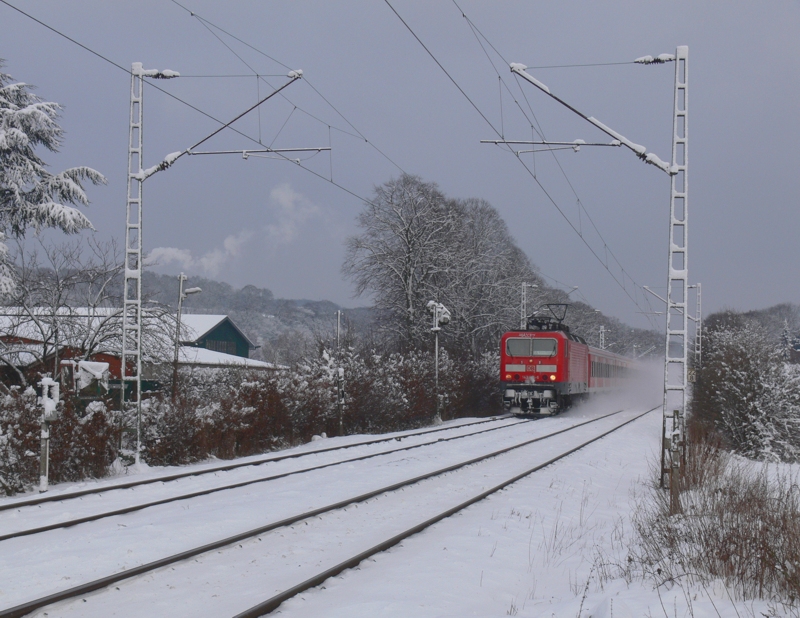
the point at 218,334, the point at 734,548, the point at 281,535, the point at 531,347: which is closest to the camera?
the point at 734,548

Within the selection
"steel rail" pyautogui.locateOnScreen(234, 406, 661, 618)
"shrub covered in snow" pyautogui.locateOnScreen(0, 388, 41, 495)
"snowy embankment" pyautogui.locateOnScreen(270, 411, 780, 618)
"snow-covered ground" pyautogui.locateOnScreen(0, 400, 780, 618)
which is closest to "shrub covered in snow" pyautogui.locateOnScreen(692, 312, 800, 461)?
"snow-covered ground" pyautogui.locateOnScreen(0, 400, 780, 618)

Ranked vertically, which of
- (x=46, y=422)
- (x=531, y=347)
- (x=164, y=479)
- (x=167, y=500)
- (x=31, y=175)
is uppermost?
(x=31, y=175)

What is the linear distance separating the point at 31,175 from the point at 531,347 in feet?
58.6

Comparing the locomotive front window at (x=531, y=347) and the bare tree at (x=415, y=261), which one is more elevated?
the bare tree at (x=415, y=261)

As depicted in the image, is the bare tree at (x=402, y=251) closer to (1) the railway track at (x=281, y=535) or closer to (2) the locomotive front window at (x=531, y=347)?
(2) the locomotive front window at (x=531, y=347)

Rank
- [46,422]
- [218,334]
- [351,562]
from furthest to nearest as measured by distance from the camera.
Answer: [218,334], [46,422], [351,562]

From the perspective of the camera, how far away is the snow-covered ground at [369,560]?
584 cm

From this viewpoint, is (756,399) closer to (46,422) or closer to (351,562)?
(351,562)

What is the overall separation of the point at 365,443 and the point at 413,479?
21.1 ft

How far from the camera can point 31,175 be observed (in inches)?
875

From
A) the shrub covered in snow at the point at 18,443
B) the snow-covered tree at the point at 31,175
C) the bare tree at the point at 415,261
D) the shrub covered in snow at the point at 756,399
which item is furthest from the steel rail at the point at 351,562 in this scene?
the bare tree at the point at 415,261

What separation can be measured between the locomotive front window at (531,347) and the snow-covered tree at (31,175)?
15.8m

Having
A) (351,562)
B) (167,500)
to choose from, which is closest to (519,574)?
(351,562)

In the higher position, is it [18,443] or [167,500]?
[18,443]
